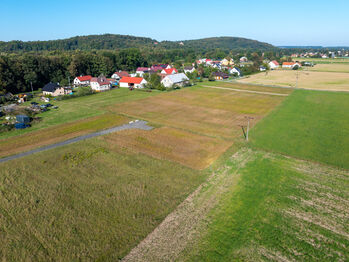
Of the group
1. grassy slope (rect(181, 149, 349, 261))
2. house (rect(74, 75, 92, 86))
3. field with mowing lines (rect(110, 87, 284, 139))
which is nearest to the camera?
grassy slope (rect(181, 149, 349, 261))

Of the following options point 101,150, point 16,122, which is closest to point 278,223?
point 101,150

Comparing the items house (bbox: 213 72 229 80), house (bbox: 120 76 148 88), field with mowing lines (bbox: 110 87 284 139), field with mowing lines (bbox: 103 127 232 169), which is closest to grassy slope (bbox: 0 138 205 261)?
field with mowing lines (bbox: 103 127 232 169)

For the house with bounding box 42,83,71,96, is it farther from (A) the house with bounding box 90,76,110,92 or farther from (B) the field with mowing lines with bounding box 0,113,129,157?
(B) the field with mowing lines with bounding box 0,113,129,157

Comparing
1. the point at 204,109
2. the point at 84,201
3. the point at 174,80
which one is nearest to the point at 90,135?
the point at 84,201

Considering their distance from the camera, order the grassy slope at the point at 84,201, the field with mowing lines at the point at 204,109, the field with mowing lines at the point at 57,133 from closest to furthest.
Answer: the grassy slope at the point at 84,201 → the field with mowing lines at the point at 57,133 → the field with mowing lines at the point at 204,109

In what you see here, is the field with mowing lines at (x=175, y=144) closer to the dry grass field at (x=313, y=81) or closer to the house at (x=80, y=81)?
the house at (x=80, y=81)

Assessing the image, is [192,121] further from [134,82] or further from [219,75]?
[219,75]

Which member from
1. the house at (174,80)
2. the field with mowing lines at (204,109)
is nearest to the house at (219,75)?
the house at (174,80)
